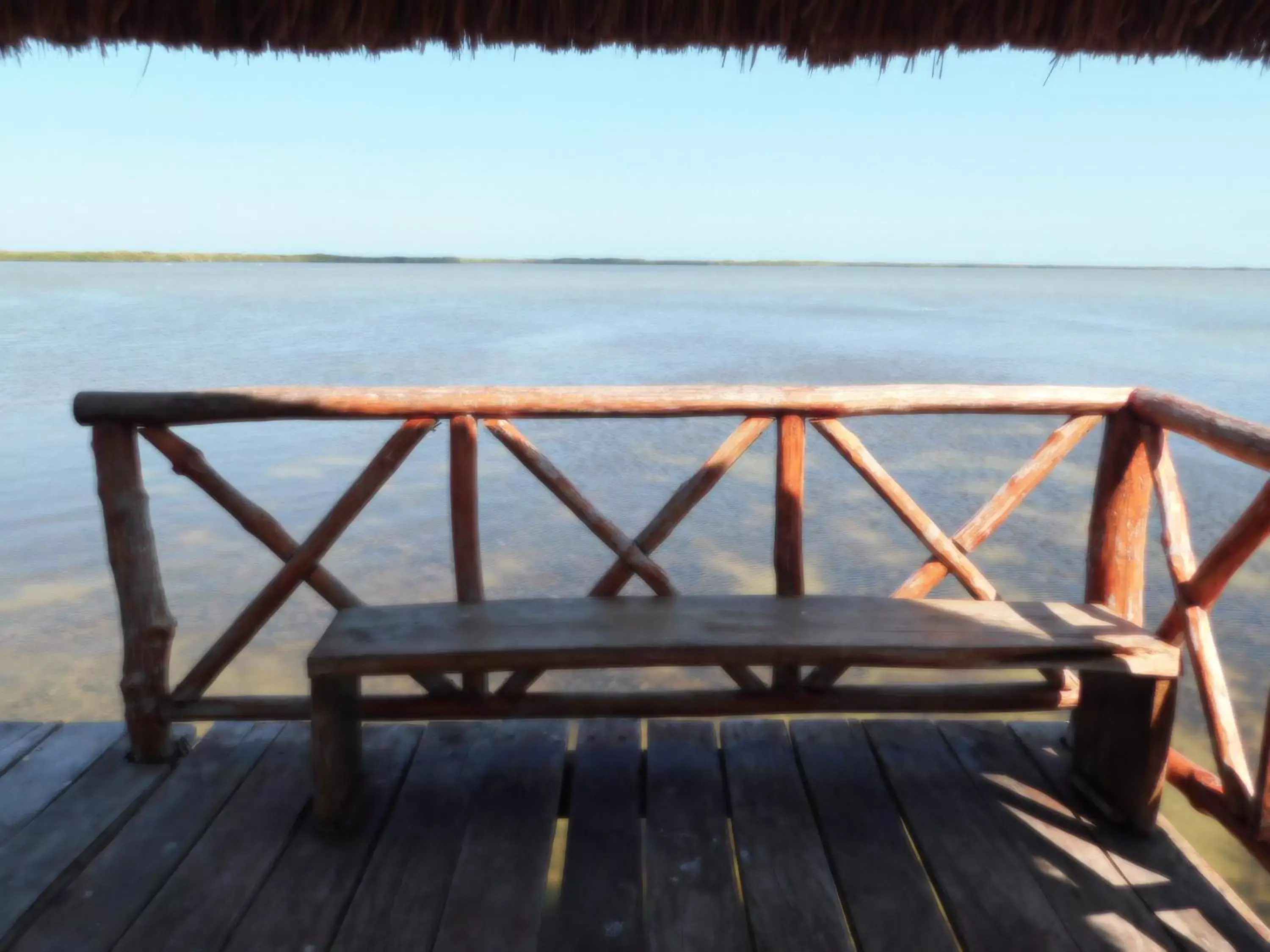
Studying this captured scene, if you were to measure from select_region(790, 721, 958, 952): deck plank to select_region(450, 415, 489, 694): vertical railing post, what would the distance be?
1.01 meters

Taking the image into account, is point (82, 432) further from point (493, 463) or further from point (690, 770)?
point (690, 770)

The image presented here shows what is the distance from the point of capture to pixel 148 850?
2.18m

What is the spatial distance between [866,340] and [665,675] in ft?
81.9

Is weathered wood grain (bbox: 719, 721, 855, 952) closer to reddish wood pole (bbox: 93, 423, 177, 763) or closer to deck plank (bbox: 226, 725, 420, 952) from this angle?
deck plank (bbox: 226, 725, 420, 952)

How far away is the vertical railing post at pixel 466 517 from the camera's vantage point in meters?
2.63

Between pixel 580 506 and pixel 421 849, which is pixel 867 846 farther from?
pixel 580 506

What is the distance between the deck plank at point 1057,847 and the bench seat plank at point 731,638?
1.40ft

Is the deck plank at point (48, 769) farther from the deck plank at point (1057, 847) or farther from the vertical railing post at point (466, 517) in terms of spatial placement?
the deck plank at point (1057, 847)

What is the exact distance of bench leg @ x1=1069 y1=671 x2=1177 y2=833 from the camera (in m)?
2.25

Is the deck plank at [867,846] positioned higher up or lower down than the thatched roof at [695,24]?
lower down

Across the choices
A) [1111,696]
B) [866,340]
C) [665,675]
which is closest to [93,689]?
[665,675]

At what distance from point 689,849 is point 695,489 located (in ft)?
3.25

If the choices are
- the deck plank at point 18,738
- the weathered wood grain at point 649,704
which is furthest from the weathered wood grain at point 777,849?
the deck plank at point 18,738

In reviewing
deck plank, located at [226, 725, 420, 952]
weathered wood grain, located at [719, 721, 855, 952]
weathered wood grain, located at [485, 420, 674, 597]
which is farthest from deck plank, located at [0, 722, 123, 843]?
weathered wood grain, located at [719, 721, 855, 952]
